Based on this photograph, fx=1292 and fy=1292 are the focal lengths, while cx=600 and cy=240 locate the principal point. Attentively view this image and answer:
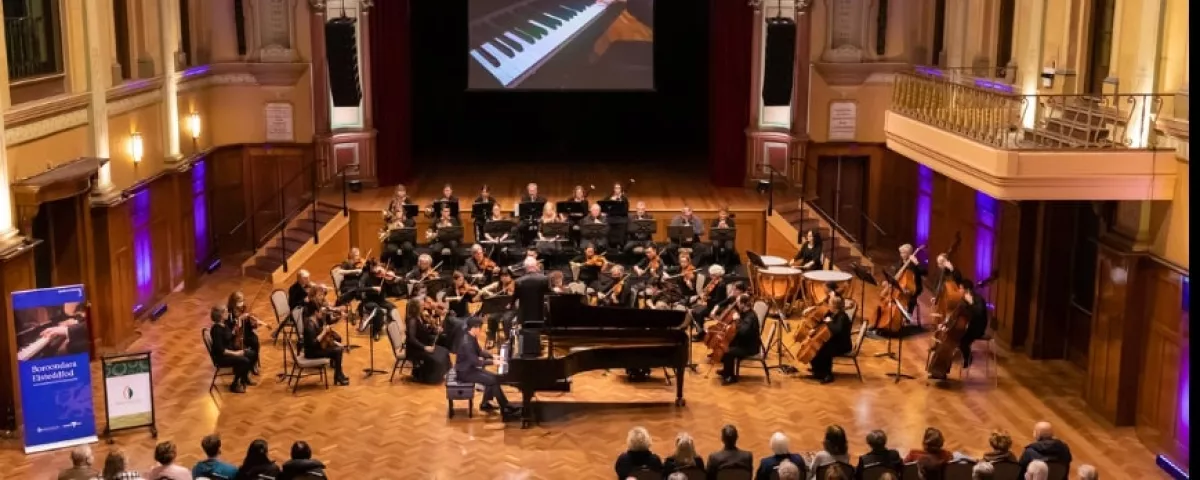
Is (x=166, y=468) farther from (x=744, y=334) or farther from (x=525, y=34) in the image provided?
(x=525, y=34)

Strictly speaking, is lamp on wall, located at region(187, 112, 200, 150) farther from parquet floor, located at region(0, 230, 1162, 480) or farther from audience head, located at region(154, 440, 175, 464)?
audience head, located at region(154, 440, 175, 464)

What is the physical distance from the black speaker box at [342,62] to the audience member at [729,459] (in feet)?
41.2

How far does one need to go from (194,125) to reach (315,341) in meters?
6.91

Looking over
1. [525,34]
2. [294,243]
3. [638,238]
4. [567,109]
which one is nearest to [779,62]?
[638,238]

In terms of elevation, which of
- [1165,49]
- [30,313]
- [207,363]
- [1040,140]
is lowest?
[207,363]

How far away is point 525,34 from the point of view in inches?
917

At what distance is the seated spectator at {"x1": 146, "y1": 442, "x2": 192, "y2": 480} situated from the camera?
30.6 feet

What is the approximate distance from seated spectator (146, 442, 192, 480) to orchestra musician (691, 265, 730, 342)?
23.8ft

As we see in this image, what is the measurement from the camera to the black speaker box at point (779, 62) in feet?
66.5

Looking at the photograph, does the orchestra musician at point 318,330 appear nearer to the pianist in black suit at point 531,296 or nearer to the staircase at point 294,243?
the pianist in black suit at point 531,296

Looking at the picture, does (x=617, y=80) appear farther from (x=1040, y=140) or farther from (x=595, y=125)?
A: (x=1040, y=140)

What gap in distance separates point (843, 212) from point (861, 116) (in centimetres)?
171

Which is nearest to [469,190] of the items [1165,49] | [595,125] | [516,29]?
[516,29]

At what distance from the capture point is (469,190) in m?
21.3
